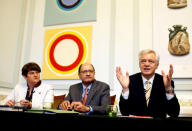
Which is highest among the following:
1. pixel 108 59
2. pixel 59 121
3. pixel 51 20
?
pixel 51 20

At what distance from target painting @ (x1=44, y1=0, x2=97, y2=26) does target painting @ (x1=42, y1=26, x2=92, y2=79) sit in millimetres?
160

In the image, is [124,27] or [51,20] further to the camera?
[51,20]

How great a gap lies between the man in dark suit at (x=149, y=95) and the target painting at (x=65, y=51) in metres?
1.45

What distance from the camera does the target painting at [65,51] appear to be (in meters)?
3.46

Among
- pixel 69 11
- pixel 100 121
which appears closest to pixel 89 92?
pixel 100 121

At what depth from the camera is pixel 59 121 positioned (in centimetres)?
103

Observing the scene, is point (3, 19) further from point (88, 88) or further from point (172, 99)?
point (172, 99)

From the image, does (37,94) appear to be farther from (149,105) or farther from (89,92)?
(149,105)

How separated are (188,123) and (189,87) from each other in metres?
2.15

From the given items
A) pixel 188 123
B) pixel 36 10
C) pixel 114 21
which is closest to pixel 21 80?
pixel 36 10

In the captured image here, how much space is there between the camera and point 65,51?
362 centimetres

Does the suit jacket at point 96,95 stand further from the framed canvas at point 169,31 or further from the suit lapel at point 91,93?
the framed canvas at point 169,31

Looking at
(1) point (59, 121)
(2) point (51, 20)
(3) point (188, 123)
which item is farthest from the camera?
(2) point (51, 20)

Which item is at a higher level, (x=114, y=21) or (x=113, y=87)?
(x=114, y=21)
